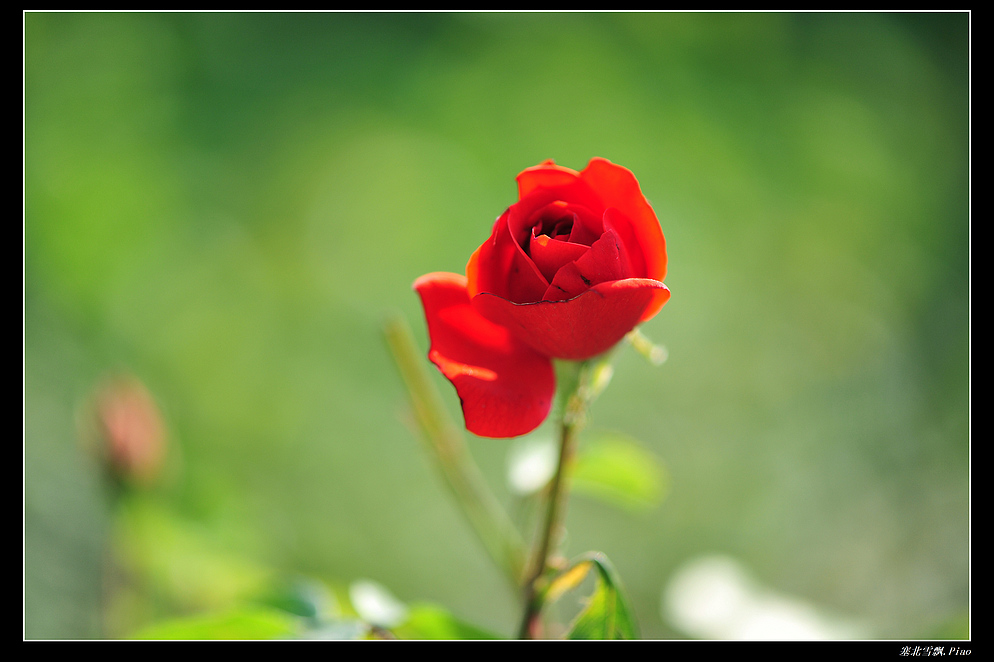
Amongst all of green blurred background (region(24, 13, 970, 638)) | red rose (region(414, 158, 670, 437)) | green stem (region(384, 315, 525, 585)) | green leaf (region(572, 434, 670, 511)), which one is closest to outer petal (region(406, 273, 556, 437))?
red rose (region(414, 158, 670, 437))

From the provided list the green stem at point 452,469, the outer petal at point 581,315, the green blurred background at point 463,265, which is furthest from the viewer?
the green blurred background at point 463,265

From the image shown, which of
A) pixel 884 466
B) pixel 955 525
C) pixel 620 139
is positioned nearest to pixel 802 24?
pixel 620 139

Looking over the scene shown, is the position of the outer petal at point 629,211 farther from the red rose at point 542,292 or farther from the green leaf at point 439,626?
the green leaf at point 439,626

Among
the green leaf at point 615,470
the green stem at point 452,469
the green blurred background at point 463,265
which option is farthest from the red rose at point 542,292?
the green blurred background at point 463,265

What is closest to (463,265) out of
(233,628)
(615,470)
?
(615,470)

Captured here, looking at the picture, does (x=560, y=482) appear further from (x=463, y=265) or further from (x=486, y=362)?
(x=463, y=265)

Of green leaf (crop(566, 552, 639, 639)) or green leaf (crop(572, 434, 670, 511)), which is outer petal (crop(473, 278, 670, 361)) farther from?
green leaf (crop(572, 434, 670, 511))
